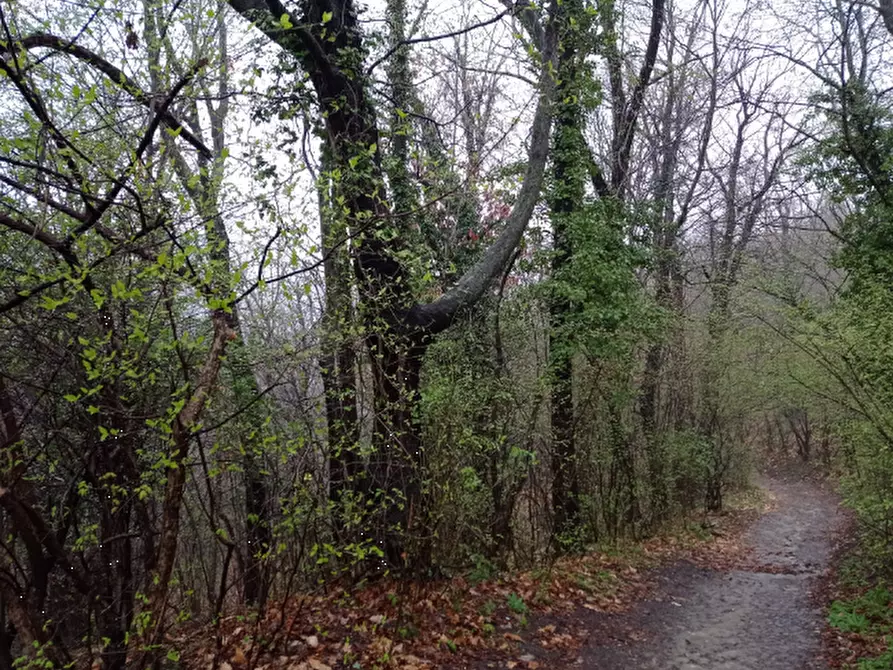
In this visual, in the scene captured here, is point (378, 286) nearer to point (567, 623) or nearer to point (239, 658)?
point (239, 658)

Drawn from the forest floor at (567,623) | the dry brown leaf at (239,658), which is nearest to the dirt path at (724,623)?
the forest floor at (567,623)

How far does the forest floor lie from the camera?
5.11m

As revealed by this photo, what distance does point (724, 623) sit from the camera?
7.48 meters

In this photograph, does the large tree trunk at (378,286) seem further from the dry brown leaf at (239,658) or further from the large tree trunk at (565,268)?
the large tree trunk at (565,268)

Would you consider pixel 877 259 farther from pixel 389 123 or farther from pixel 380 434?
pixel 380 434

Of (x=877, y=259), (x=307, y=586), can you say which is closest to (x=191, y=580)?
(x=307, y=586)

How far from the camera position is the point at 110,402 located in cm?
424

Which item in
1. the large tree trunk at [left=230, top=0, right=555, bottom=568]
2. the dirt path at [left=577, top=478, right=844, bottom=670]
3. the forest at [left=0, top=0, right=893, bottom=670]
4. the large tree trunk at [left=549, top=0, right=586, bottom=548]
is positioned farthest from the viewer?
the large tree trunk at [left=549, top=0, right=586, bottom=548]

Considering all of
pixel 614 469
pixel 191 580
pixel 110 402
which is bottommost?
pixel 191 580

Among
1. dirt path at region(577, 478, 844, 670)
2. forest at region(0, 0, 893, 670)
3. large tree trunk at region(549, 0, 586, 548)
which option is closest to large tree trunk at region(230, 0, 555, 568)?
forest at region(0, 0, 893, 670)

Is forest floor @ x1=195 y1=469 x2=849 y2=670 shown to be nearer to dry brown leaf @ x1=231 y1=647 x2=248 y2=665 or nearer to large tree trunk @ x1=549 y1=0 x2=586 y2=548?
dry brown leaf @ x1=231 y1=647 x2=248 y2=665

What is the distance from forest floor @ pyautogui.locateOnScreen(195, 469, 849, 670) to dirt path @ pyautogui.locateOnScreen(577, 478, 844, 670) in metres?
0.02

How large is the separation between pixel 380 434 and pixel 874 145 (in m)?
10.6

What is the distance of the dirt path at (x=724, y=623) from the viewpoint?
612 cm
